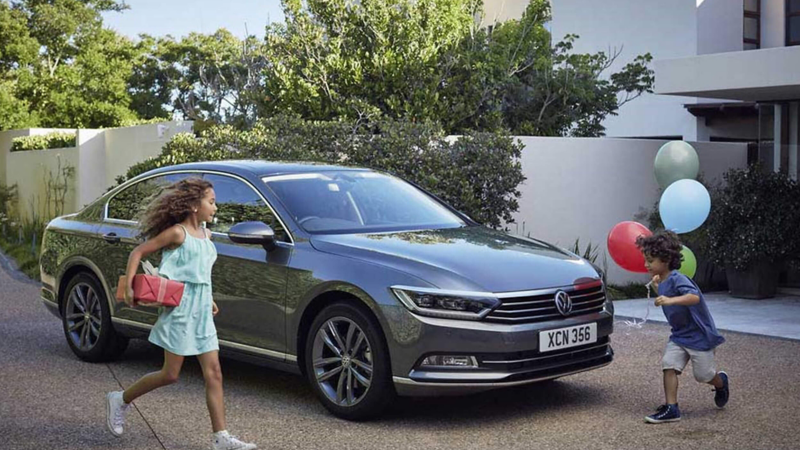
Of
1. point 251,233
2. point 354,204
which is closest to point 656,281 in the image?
point 354,204

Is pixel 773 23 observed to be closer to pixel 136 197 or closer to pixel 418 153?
pixel 418 153

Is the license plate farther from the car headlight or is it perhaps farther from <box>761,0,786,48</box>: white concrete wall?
<box>761,0,786,48</box>: white concrete wall

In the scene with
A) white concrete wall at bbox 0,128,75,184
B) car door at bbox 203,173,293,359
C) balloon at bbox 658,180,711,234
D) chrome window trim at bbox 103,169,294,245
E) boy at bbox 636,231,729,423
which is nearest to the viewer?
boy at bbox 636,231,729,423

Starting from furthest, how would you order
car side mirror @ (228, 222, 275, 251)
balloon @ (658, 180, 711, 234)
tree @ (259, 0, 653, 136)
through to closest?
tree @ (259, 0, 653, 136), balloon @ (658, 180, 711, 234), car side mirror @ (228, 222, 275, 251)

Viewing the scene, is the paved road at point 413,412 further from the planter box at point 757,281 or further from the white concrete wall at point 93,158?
the white concrete wall at point 93,158

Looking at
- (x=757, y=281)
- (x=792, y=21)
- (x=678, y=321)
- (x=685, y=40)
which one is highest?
(x=792, y=21)

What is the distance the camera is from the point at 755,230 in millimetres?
13461

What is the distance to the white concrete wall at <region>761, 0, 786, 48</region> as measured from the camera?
2205 centimetres

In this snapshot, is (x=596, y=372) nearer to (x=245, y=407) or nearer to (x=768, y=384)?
(x=768, y=384)

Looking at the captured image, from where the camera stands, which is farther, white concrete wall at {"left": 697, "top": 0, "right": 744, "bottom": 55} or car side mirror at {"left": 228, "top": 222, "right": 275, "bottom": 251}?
white concrete wall at {"left": 697, "top": 0, "right": 744, "bottom": 55}

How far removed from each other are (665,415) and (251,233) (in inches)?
111

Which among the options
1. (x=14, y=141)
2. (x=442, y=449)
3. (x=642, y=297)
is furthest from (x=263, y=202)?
(x=14, y=141)

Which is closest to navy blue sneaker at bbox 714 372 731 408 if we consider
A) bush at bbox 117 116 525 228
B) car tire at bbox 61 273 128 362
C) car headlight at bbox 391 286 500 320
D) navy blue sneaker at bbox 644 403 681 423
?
navy blue sneaker at bbox 644 403 681 423

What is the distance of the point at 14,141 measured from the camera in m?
28.5
